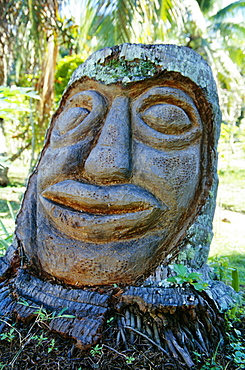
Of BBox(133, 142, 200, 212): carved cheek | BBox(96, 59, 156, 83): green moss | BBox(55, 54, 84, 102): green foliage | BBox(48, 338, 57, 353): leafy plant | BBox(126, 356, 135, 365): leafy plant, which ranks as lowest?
BBox(126, 356, 135, 365): leafy plant

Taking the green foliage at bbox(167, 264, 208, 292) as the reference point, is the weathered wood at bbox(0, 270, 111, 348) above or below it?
below

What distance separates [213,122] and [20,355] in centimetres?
175

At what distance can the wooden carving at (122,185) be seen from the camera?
1.94m

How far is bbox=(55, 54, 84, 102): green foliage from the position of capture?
307 inches

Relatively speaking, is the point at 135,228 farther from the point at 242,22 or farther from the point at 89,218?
the point at 242,22

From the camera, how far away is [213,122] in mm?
2268

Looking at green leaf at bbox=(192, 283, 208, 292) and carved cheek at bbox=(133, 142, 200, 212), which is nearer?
green leaf at bbox=(192, 283, 208, 292)

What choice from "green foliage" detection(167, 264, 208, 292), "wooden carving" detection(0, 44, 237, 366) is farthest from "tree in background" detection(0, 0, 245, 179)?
"green foliage" detection(167, 264, 208, 292)

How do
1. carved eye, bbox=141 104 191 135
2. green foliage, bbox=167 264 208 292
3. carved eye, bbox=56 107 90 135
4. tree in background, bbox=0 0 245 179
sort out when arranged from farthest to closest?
1. tree in background, bbox=0 0 245 179
2. carved eye, bbox=56 107 90 135
3. carved eye, bbox=141 104 191 135
4. green foliage, bbox=167 264 208 292

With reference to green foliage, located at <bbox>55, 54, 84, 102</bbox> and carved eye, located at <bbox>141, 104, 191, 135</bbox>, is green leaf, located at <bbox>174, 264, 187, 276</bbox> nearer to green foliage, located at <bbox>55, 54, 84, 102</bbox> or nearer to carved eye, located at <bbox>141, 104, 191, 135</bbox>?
carved eye, located at <bbox>141, 104, 191, 135</bbox>

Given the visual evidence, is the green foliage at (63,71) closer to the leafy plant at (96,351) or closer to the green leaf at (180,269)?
the green leaf at (180,269)

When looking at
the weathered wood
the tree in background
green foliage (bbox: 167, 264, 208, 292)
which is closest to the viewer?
the weathered wood

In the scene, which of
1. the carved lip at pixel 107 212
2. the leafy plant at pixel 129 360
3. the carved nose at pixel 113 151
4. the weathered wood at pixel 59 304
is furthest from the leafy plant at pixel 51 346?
the carved nose at pixel 113 151

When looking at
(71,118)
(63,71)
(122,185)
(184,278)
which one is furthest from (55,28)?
(184,278)
